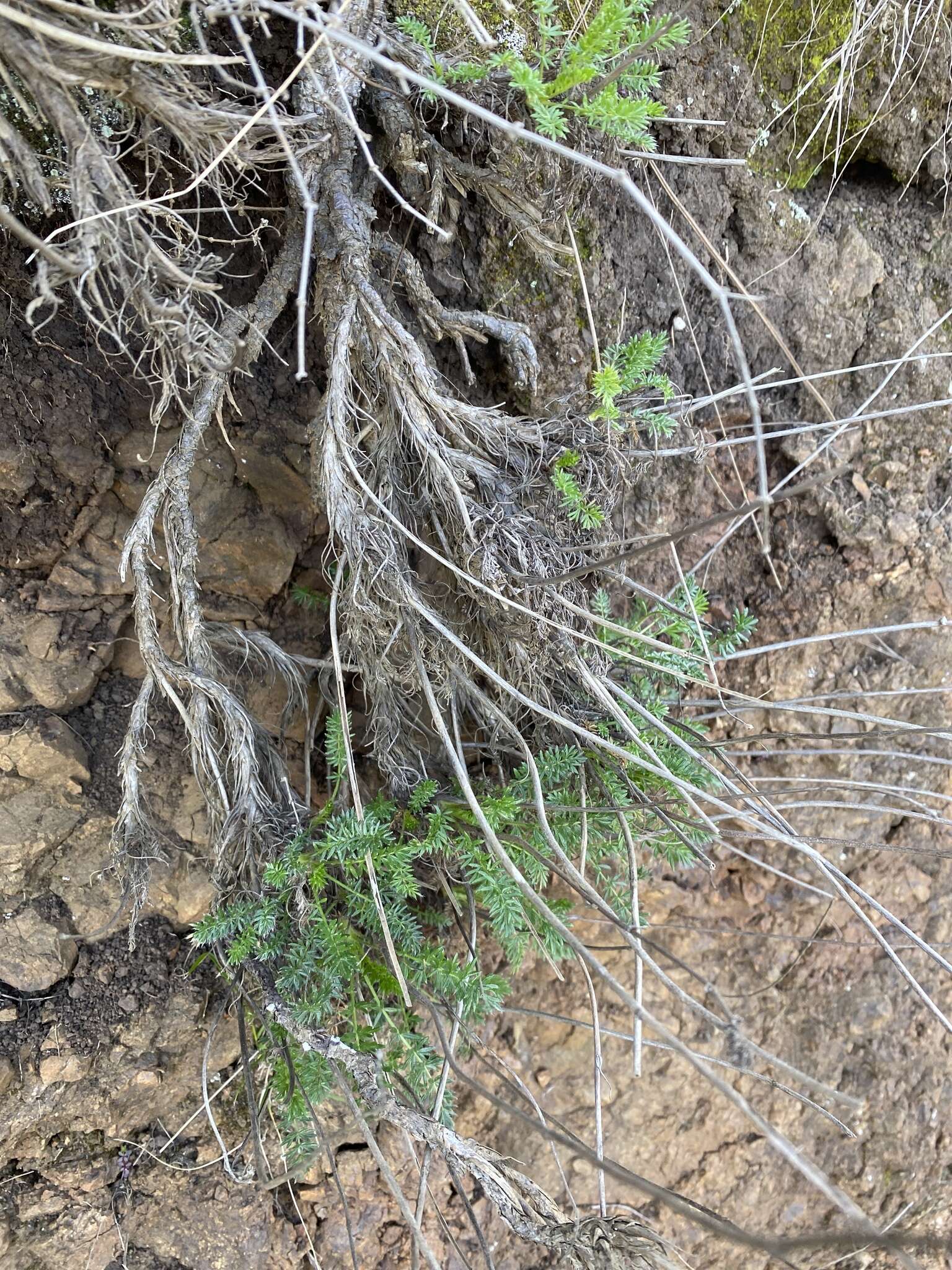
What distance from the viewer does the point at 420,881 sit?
1.75 metres

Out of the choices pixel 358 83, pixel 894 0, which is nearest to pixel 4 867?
pixel 358 83

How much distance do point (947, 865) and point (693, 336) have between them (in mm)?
1579

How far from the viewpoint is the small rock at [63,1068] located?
173 cm

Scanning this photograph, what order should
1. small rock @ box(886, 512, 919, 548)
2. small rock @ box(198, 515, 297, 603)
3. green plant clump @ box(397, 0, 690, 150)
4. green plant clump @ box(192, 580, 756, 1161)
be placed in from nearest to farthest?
1. green plant clump @ box(397, 0, 690, 150)
2. green plant clump @ box(192, 580, 756, 1161)
3. small rock @ box(198, 515, 297, 603)
4. small rock @ box(886, 512, 919, 548)

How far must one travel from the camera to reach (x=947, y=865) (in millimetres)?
2328

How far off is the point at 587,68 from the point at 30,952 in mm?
1865

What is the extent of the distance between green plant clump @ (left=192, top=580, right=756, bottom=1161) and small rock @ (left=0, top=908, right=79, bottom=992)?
1.11 feet

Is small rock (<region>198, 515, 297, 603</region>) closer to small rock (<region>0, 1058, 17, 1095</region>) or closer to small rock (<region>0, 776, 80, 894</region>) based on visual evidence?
small rock (<region>0, 776, 80, 894</region>)

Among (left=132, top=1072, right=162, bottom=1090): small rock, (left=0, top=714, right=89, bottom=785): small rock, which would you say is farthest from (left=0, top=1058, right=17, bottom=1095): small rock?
(left=0, top=714, right=89, bottom=785): small rock

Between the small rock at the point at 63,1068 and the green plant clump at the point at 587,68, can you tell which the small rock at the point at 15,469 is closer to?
the green plant clump at the point at 587,68

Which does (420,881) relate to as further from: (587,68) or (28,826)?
(587,68)

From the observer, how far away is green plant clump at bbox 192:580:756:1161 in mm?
1549

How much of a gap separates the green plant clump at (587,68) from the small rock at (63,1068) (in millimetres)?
1940

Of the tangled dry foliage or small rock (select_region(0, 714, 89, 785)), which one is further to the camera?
small rock (select_region(0, 714, 89, 785))
